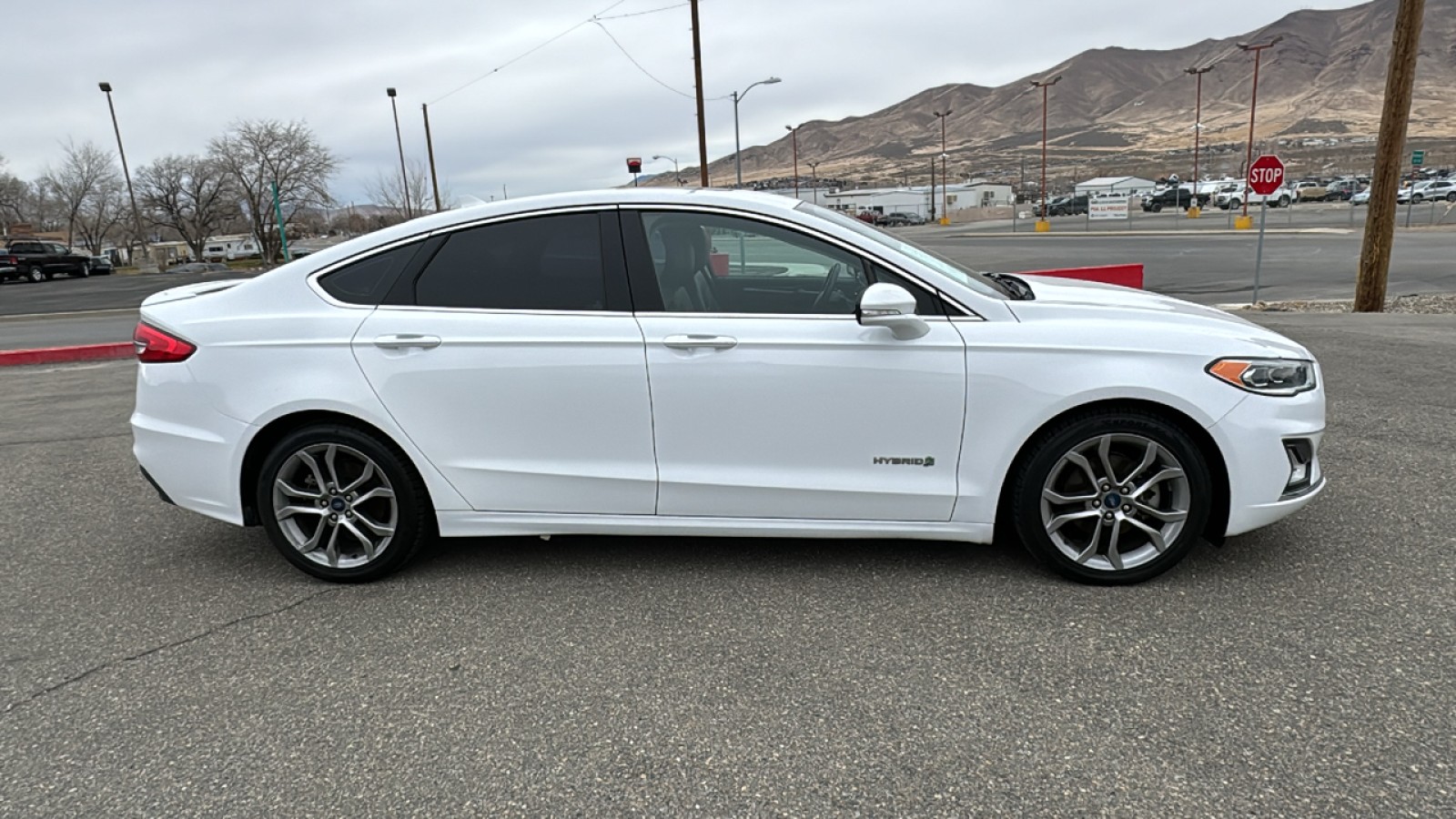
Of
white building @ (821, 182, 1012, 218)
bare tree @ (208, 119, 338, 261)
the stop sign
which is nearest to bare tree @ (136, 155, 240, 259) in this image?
bare tree @ (208, 119, 338, 261)

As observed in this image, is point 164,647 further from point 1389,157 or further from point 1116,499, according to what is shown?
point 1389,157

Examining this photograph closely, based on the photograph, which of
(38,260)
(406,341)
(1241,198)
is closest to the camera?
(406,341)

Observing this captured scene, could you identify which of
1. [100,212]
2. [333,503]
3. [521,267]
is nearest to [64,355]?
[333,503]

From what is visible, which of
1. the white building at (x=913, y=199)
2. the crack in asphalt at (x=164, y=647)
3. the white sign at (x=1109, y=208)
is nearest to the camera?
the crack in asphalt at (x=164, y=647)

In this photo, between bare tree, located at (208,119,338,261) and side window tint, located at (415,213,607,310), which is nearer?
side window tint, located at (415,213,607,310)

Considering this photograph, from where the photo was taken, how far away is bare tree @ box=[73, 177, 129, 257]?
8238 cm

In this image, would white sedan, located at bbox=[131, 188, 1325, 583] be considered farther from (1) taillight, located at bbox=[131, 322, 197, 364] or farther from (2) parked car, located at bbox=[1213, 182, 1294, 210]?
(2) parked car, located at bbox=[1213, 182, 1294, 210]

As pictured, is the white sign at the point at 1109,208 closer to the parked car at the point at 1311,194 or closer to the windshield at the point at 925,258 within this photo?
the parked car at the point at 1311,194

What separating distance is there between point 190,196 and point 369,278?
7717cm

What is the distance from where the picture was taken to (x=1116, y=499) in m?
3.47

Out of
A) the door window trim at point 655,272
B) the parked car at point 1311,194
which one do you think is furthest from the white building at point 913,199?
the door window trim at point 655,272

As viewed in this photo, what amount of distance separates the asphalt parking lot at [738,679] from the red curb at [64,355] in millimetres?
7780

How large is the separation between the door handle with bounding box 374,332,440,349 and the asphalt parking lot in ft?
3.34

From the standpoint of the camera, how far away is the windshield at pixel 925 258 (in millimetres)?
3646
